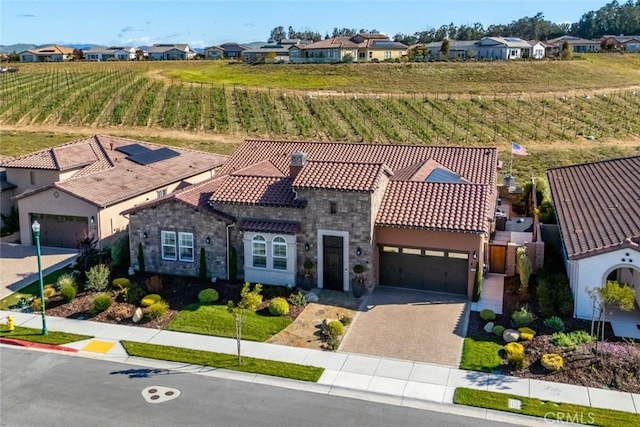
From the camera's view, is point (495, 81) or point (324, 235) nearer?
point (324, 235)

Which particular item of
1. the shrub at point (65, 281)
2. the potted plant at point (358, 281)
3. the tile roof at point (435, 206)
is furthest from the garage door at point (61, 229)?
the tile roof at point (435, 206)

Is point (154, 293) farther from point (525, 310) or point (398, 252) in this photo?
point (525, 310)

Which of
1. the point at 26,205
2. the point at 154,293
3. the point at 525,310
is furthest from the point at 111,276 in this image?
the point at 525,310

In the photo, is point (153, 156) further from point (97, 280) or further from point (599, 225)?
point (599, 225)

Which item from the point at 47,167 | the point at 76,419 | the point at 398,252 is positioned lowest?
the point at 76,419

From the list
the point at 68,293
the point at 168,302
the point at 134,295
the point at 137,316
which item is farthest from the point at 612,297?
the point at 68,293

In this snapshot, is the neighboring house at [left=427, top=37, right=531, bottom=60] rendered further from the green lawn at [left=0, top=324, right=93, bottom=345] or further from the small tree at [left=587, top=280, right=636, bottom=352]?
the green lawn at [left=0, top=324, right=93, bottom=345]
